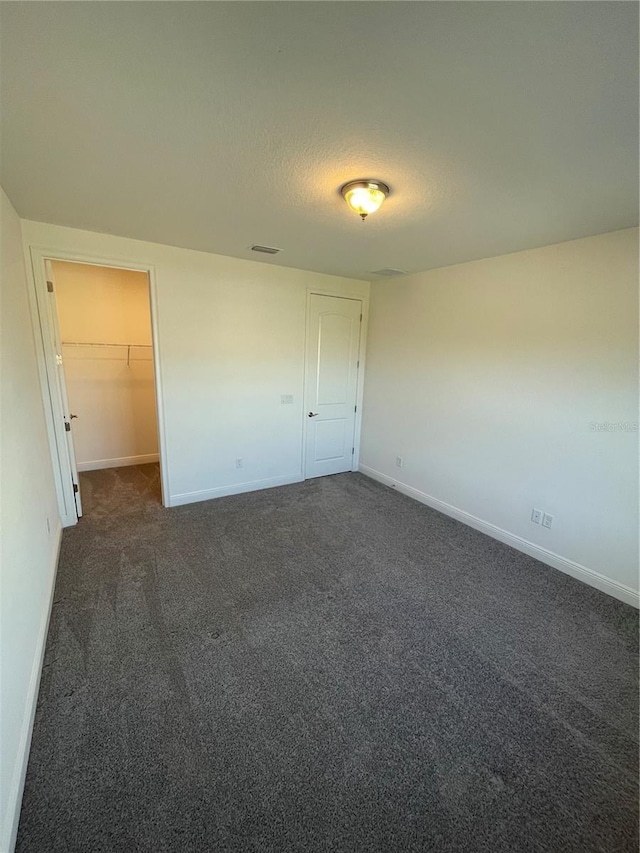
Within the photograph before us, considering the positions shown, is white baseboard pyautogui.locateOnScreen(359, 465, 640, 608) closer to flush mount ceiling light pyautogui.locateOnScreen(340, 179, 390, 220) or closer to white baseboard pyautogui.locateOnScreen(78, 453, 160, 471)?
flush mount ceiling light pyautogui.locateOnScreen(340, 179, 390, 220)

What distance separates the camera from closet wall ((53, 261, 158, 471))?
4.14m

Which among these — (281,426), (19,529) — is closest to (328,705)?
(19,529)

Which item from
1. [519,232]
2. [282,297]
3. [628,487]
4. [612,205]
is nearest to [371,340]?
[282,297]

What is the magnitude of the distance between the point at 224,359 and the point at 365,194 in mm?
2208

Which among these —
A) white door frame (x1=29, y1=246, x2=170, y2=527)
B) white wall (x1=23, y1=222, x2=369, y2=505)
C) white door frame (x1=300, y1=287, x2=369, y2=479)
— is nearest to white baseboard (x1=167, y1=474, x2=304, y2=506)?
white wall (x1=23, y1=222, x2=369, y2=505)

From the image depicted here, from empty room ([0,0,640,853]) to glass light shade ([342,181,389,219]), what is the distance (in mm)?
13

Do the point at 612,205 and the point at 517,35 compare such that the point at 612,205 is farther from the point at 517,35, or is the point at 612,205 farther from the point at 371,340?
the point at 371,340

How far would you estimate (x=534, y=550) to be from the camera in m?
2.87

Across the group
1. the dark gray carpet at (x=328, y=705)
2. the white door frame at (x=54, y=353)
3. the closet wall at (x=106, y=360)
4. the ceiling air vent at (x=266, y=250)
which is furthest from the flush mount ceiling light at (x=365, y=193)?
the closet wall at (x=106, y=360)

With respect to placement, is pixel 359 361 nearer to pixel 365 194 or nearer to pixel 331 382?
pixel 331 382

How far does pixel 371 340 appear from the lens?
4.38 metres

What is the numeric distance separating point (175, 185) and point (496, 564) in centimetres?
341

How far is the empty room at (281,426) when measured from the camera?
3.65 feet

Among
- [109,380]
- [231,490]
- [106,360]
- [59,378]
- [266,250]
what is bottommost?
[231,490]
